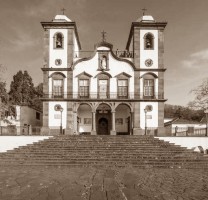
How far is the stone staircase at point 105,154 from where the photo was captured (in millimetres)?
16453

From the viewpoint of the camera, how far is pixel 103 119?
31281 mm

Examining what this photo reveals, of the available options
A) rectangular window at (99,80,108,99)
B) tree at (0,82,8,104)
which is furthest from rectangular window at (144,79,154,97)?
tree at (0,82,8,104)

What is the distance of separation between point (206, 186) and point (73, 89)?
20.4 m

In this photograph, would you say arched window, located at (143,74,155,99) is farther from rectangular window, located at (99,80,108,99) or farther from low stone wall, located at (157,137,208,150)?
low stone wall, located at (157,137,208,150)

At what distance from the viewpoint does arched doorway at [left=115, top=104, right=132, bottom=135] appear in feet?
102

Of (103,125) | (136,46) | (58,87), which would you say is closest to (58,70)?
(58,87)

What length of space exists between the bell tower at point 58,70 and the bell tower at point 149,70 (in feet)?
22.6

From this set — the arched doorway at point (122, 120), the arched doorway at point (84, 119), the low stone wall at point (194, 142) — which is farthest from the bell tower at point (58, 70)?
the low stone wall at point (194, 142)

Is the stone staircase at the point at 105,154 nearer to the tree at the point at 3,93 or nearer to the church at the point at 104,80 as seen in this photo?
the church at the point at 104,80

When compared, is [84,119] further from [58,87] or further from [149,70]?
[149,70]

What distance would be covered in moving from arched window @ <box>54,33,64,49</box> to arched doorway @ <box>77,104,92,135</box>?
Result: 688cm

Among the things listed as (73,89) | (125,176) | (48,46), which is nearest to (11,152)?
(125,176)

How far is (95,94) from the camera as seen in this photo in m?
28.8

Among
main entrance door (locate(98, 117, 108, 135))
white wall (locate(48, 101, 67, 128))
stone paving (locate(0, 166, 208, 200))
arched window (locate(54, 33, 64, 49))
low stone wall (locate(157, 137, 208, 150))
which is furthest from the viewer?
main entrance door (locate(98, 117, 108, 135))
